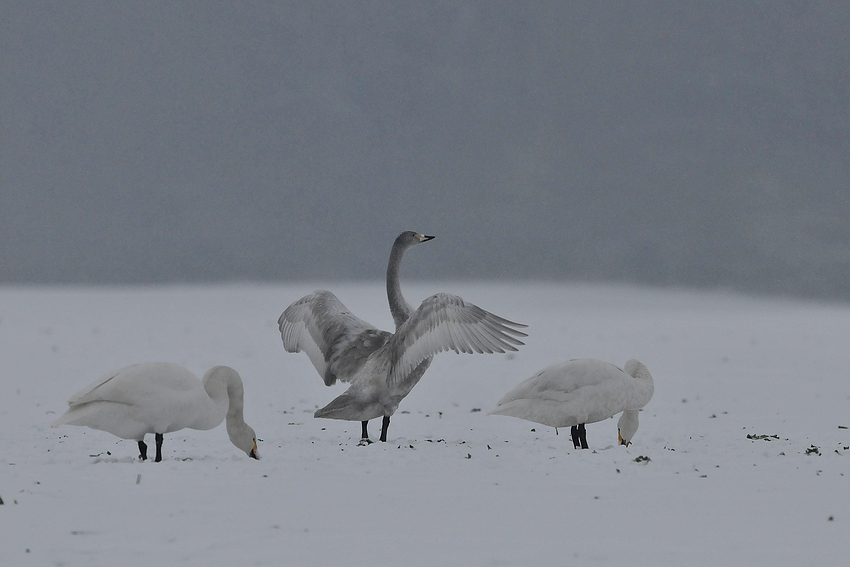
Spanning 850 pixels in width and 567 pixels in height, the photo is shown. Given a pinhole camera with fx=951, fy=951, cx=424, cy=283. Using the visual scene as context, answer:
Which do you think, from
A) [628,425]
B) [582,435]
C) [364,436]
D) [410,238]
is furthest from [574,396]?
[410,238]

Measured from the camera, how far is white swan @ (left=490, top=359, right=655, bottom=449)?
7773mm

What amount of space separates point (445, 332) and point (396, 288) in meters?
1.52

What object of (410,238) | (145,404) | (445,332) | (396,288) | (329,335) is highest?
(410,238)

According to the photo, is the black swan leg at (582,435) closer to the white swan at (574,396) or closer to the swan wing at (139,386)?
the white swan at (574,396)

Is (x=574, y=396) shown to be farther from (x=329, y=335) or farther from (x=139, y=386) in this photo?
(x=139, y=386)

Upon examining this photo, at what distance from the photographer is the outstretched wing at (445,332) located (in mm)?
8031

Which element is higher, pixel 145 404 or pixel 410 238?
pixel 410 238

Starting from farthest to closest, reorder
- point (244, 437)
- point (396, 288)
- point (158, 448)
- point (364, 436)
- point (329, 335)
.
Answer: point (396, 288) < point (329, 335) < point (364, 436) < point (244, 437) < point (158, 448)

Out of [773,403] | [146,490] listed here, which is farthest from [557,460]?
[773,403]

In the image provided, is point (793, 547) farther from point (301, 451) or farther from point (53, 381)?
point (53, 381)

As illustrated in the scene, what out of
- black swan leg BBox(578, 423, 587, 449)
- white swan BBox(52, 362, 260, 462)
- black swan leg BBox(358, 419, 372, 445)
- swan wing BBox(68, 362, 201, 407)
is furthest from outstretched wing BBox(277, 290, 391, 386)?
swan wing BBox(68, 362, 201, 407)

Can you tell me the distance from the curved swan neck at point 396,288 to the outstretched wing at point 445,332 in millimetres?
712

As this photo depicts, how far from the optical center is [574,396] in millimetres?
7785

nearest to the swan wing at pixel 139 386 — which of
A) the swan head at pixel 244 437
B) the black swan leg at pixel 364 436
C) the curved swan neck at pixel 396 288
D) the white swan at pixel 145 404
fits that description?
the white swan at pixel 145 404
